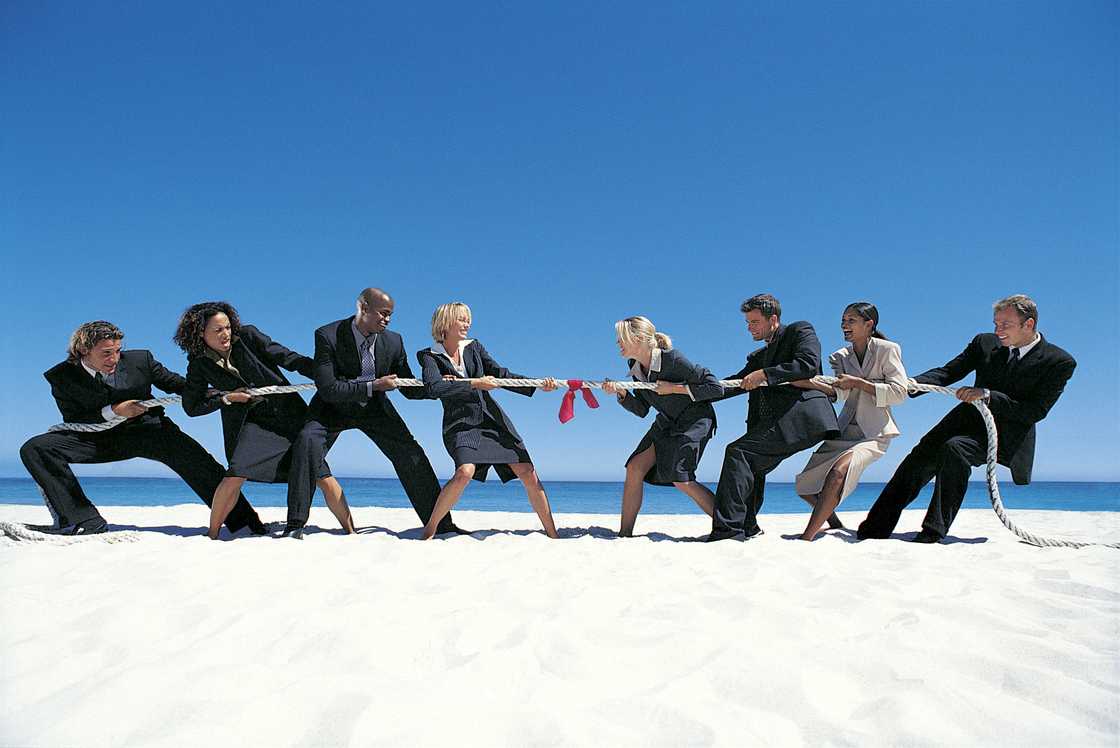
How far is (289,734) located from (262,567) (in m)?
2.10

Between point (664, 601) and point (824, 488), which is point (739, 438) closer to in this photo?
point (824, 488)

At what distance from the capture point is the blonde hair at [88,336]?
5113 millimetres

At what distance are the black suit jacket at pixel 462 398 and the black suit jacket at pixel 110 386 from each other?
6.83 ft

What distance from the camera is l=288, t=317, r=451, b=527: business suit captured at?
16.3ft

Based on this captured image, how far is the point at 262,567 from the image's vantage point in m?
3.45

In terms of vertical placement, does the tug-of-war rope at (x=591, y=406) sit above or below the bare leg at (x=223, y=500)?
above

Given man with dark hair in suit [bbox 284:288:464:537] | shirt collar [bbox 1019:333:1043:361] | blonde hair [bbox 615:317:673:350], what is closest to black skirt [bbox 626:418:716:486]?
blonde hair [bbox 615:317:673:350]

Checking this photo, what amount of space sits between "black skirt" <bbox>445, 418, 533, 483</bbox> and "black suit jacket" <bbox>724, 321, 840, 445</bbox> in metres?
1.75

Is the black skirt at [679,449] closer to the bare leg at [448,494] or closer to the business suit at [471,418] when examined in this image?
the business suit at [471,418]

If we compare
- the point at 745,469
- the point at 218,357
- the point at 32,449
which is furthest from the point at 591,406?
the point at 32,449

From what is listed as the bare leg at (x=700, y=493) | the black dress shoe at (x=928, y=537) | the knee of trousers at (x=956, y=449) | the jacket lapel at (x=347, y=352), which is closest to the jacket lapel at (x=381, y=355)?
the jacket lapel at (x=347, y=352)

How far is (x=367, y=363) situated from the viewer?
5.16 m

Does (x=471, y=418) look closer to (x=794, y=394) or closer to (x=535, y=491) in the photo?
(x=535, y=491)

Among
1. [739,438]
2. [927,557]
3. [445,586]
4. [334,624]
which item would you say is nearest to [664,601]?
[445,586]
